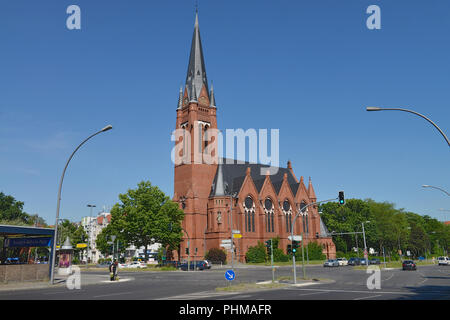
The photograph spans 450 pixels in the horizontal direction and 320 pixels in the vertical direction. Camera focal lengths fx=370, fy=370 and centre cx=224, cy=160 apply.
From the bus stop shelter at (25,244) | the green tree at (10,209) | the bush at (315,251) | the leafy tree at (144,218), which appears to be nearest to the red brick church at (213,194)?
the bush at (315,251)

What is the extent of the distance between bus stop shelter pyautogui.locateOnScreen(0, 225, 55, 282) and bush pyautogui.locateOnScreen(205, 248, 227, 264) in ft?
112

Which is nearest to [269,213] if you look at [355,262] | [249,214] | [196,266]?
[249,214]

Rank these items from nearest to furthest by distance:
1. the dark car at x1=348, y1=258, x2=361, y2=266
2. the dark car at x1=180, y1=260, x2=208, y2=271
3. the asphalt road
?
the asphalt road, the dark car at x1=180, y1=260, x2=208, y2=271, the dark car at x1=348, y1=258, x2=361, y2=266

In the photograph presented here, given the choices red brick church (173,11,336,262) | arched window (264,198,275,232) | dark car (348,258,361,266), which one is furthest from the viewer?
arched window (264,198,275,232)

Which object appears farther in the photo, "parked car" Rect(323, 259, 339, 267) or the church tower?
the church tower

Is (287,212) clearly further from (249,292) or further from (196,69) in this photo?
(249,292)

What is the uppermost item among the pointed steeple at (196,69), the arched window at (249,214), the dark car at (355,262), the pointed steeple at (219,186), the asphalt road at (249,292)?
the pointed steeple at (196,69)

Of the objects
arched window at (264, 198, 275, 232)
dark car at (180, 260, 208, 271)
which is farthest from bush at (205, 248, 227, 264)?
arched window at (264, 198, 275, 232)

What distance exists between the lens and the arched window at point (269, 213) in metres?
70.4

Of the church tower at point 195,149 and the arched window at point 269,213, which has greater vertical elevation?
the church tower at point 195,149

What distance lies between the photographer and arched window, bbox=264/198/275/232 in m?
70.4

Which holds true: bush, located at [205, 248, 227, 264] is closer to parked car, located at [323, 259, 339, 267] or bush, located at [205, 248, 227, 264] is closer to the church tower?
the church tower

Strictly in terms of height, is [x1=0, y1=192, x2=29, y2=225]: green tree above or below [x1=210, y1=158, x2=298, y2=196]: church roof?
below

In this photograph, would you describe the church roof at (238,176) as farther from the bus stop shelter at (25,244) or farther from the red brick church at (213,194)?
the bus stop shelter at (25,244)
